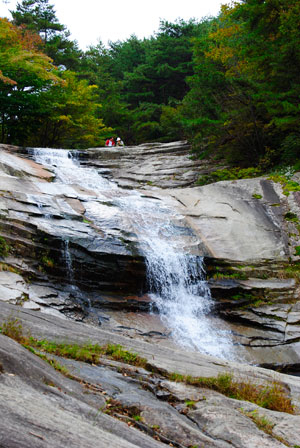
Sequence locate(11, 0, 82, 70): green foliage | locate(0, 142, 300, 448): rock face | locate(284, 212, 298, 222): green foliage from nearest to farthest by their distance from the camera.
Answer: locate(0, 142, 300, 448): rock face < locate(284, 212, 298, 222): green foliage < locate(11, 0, 82, 70): green foliage

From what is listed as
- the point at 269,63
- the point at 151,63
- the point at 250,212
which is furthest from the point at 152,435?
the point at 151,63

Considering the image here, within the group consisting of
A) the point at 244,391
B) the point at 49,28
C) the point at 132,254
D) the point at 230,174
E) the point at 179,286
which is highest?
the point at 49,28

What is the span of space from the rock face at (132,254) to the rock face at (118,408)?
363 cm

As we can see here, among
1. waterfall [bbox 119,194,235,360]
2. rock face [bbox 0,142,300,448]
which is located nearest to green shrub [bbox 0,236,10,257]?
rock face [bbox 0,142,300,448]

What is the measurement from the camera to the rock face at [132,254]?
9008 mm

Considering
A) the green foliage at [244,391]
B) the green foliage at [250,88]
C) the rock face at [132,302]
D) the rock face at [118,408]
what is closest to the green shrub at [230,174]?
the green foliage at [250,88]

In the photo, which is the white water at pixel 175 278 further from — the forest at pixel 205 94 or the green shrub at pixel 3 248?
the forest at pixel 205 94

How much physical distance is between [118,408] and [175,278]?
7.18 m

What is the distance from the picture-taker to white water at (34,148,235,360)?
Answer: 30.4ft

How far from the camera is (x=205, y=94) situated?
17844mm

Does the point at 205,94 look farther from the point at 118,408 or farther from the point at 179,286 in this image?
the point at 118,408

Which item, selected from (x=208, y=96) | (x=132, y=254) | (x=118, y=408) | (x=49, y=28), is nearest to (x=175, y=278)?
(x=132, y=254)

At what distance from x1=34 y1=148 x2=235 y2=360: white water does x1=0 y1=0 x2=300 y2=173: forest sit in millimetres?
5613

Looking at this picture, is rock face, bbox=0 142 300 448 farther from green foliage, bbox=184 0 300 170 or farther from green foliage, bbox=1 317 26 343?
green foliage, bbox=184 0 300 170
